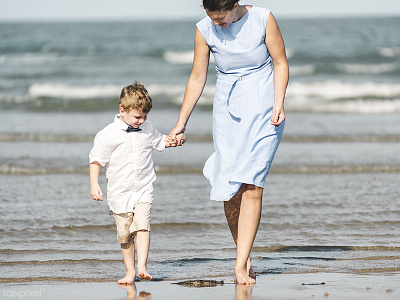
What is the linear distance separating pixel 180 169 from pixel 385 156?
2781 millimetres

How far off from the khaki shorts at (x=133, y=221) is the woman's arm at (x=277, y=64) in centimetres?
93

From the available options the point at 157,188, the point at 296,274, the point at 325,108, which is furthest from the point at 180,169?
the point at 325,108

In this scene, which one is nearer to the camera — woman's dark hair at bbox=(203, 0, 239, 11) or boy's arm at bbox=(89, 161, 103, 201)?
woman's dark hair at bbox=(203, 0, 239, 11)

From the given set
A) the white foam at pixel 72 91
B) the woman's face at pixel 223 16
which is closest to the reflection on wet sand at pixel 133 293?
the woman's face at pixel 223 16

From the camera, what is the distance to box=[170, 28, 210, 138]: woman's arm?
3.90 metres

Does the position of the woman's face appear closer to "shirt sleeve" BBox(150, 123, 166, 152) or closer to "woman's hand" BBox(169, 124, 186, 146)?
"woman's hand" BBox(169, 124, 186, 146)

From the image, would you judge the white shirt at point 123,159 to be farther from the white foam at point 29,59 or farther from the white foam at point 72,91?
the white foam at point 29,59

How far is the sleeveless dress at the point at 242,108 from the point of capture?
12.4 ft

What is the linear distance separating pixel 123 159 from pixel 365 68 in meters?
18.7

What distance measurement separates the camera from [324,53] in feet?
78.2

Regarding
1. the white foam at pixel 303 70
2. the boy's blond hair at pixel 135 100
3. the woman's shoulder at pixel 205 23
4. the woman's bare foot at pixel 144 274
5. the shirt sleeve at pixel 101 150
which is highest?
the woman's shoulder at pixel 205 23

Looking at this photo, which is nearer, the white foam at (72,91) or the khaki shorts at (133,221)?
the khaki shorts at (133,221)

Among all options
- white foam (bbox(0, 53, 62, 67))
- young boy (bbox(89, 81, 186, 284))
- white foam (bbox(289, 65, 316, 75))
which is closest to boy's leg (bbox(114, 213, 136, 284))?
young boy (bbox(89, 81, 186, 284))

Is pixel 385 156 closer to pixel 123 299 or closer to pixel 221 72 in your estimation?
pixel 221 72
